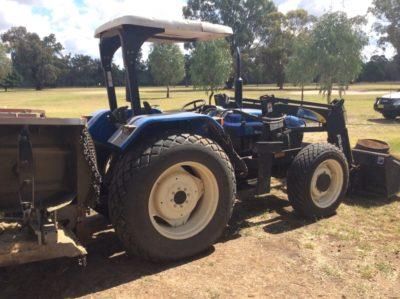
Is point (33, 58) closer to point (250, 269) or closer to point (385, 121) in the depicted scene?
point (385, 121)

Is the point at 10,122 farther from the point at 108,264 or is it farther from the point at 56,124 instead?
the point at 108,264

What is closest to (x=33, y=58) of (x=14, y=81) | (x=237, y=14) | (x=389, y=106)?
(x=14, y=81)

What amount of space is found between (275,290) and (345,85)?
19503 millimetres

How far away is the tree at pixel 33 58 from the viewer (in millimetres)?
85750

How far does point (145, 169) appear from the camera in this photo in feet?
12.1

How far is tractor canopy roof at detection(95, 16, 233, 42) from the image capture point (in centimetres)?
390

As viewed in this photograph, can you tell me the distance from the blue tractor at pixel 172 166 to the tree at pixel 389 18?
59932 millimetres

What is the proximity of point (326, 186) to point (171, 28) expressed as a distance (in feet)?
8.67

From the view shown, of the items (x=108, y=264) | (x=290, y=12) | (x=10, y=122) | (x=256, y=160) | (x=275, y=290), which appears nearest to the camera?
(x=10, y=122)

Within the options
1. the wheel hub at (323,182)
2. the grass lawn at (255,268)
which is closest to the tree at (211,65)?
the wheel hub at (323,182)

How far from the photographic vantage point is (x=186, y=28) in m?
4.24

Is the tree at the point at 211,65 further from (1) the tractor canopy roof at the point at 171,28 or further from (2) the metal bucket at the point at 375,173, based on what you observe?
(1) the tractor canopy roof at the point at 171,28

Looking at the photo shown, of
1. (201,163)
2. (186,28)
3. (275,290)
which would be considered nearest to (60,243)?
(201,163)

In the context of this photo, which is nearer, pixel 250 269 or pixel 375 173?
pixel 250 269
